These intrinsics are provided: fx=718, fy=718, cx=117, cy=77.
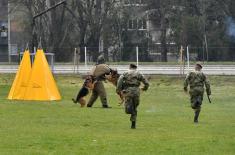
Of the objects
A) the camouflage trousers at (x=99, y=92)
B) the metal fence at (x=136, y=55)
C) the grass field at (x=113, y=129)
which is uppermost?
the metal fence at (x=136, y=55)

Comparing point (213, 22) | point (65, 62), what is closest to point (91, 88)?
point (65, 62)

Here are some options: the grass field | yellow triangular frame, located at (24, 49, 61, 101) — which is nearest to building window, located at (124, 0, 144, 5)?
the grass field

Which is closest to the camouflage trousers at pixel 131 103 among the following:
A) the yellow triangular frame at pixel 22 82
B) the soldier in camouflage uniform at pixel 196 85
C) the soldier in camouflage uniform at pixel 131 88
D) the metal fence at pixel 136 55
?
the soldier in camouflage uniform at pixel 131 88

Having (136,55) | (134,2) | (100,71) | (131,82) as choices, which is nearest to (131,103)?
(131,82)

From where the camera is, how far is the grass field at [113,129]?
13227 mm

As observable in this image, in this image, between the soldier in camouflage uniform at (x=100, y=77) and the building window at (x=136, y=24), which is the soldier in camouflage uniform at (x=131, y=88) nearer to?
the soldier in camouflage uniform at (x=100, y=77)

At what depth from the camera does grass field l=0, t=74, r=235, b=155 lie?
13227 mm

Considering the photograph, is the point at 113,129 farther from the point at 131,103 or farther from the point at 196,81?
the point at 196,81

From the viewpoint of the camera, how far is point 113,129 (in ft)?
56.1

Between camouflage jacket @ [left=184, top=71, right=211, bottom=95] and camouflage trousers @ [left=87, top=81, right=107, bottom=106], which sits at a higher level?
camouflage jacket @ [left=184, top=71, right=211, bottom=95]

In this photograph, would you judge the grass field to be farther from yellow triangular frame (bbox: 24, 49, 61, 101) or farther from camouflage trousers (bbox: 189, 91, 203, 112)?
yellow triangular frame (bbox: 24, 49, 61, 101)

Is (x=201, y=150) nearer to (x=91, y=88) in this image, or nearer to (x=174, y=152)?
(x=174, y=152)

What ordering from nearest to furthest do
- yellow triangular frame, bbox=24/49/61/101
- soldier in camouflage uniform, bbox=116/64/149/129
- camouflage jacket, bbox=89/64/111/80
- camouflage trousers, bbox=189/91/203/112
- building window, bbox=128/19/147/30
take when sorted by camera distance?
soldier in camouflage uniform, bbox=116/64/149/129 → camouflage trousers, bbox=189/91/203/112 → camouflage jacket, bbox=89/64/111/80 → yellow triangular frame, bbox=24/49/61/101 → building window, bbox=128/19/147/30

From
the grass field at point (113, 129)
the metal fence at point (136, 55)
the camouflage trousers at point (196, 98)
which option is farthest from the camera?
the metal fence at point (136, 55)
